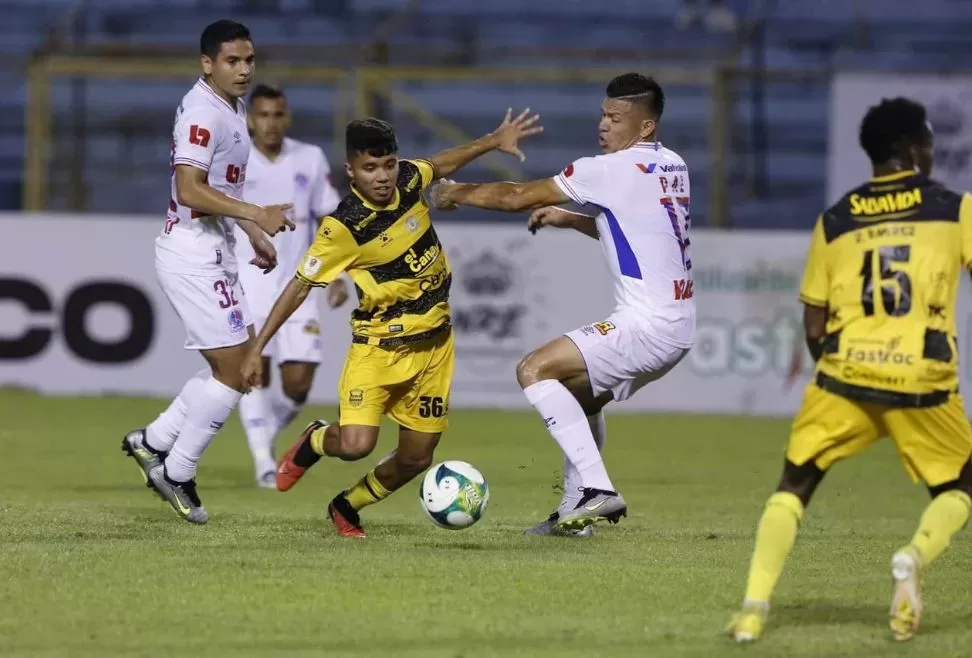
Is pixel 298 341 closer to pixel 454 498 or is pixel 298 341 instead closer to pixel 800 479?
pixel 454 498

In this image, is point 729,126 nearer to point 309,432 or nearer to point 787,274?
point 787,274

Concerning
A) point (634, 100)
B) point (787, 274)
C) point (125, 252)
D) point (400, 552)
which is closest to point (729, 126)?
point (787, 274)

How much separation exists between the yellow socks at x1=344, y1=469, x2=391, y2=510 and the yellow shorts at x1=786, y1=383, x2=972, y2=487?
272 centimetres

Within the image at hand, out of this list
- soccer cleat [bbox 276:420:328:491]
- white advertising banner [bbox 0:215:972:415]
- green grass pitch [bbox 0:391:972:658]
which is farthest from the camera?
white advertising banner [bbox 0:215:972:415]

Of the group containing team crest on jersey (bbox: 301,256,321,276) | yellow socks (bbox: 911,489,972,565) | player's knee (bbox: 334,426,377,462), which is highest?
team crest on jersey (bbox: 301,256,321,276)

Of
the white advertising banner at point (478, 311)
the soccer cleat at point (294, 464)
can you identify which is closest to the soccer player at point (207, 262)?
the soccer cleat at point (294, 464)

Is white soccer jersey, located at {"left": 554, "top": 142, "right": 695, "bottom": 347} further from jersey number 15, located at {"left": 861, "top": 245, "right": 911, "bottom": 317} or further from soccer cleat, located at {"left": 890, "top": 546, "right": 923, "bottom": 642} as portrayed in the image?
soccer cleat, located at {"left": 890, "top": 546, "right": 923, "bottom": 642}

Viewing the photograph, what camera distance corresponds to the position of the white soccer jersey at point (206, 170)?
8406mm

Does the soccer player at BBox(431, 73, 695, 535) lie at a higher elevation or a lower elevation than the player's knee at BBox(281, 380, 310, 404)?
higher

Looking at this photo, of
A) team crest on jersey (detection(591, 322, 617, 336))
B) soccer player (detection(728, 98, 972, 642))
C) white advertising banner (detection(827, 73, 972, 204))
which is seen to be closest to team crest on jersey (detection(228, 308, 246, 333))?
team crest on jersey (detection(591, 322, 617, 336))

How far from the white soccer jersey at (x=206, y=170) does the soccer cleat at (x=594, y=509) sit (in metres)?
2.31

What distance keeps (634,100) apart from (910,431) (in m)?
2.79

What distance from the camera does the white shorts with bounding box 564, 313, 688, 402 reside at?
799 centimetres

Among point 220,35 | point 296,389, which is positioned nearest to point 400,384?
point 220,35
